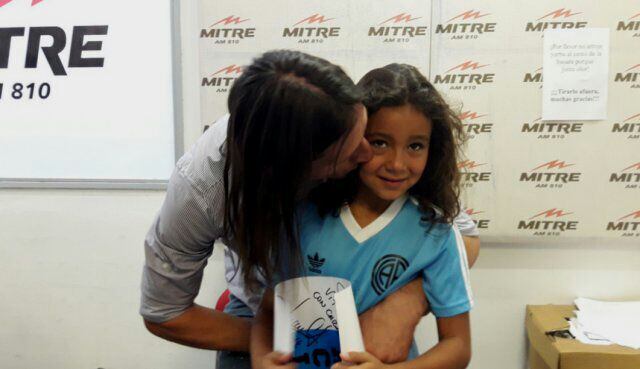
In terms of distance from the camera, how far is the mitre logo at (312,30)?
1.62 meters

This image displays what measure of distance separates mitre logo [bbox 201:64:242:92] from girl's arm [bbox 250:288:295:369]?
2.60 ft

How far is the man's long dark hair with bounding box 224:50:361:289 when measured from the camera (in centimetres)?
75

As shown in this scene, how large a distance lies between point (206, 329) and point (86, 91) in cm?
103

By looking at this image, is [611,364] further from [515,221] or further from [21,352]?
[21,352]

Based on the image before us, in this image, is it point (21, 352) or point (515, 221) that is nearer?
point (515, 221)

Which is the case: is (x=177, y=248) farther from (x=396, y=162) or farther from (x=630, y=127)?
(x=630, y=127)

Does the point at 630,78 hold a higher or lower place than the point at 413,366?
higher

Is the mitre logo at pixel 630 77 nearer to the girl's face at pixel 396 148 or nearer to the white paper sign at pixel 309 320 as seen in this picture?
the girl's face at pixel 396 148

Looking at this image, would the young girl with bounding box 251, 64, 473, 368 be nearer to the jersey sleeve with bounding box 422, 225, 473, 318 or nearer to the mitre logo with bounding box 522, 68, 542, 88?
the jersey sleeve with bounding box 422, 225, 473, 318

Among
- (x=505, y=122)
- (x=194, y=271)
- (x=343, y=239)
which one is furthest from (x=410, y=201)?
(x=505, y=122)

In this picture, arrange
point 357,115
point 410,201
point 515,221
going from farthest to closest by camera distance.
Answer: point 515,221 → point 410,201 → point 357,115

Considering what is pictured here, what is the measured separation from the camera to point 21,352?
198 cm

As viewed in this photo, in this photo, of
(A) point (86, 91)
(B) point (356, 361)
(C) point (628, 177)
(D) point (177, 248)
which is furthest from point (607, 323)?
(A) point (86, 91)

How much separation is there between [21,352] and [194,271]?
134 centimetres
